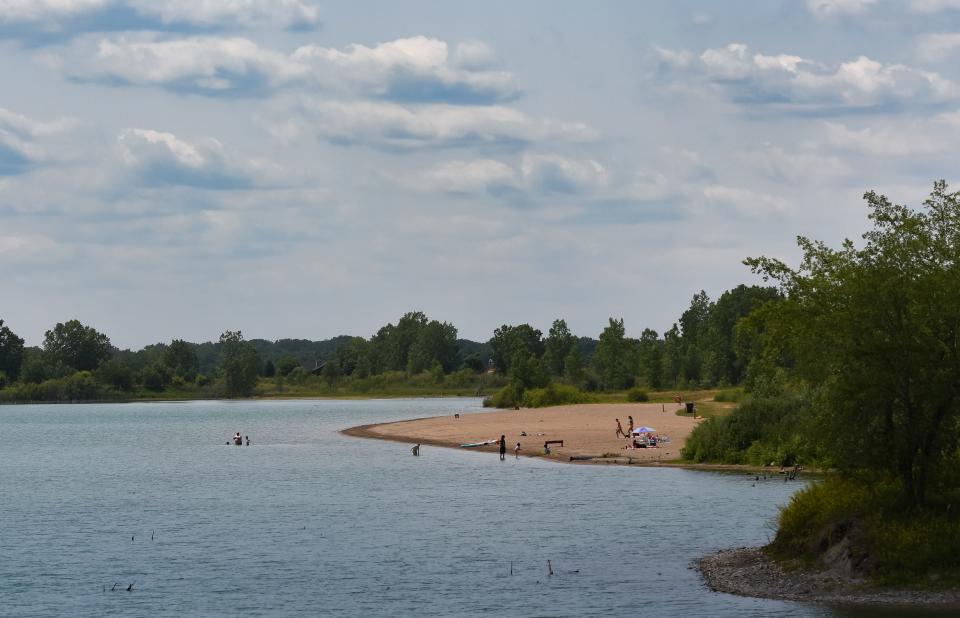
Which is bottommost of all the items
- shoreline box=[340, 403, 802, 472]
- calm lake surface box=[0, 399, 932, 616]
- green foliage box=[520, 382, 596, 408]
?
calm lake surface box=[0, 399, 932, 616]

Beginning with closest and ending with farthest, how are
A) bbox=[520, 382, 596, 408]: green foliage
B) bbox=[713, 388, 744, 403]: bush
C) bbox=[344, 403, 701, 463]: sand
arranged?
bbox=[344, 403, 701, 463]: sand
bbox=[713, 388, 744, 403]: bush
bbox=[520, 382, 596, 408]: green foliage

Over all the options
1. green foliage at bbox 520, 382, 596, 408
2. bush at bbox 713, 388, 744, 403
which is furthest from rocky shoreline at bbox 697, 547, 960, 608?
green foliage at bbox 520, 382, 596, 408

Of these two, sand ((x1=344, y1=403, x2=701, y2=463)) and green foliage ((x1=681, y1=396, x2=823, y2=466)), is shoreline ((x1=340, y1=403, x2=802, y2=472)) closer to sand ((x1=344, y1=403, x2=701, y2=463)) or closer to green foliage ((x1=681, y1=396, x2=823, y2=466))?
sand ((x1=344, y1=403, x2=701, y2=463))

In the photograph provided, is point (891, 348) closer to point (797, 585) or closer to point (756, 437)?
point (797, 585)

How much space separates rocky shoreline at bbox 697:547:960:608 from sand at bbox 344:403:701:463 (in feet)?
137

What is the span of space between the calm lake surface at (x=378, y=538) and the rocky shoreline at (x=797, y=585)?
78 cm

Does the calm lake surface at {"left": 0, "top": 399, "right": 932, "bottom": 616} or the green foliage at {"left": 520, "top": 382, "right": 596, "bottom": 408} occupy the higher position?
the green foliage at {"left": 520, "top": 382, "right": 596, "bottom": 408}

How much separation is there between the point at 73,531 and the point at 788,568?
35387 mm

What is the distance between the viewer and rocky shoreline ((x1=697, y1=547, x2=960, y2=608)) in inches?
1291

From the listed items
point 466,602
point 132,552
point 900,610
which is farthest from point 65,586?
point 900,610

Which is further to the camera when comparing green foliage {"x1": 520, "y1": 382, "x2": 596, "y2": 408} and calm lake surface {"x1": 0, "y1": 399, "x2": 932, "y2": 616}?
green foliage {"x1": 520, "y1": 382, "x2": 596, "y2": 408}

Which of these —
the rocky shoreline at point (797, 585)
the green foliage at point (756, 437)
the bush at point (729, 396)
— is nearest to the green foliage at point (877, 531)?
the rocky shoreline at point (797, 585)

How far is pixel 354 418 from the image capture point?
177750 mm

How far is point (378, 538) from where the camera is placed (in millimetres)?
52469
